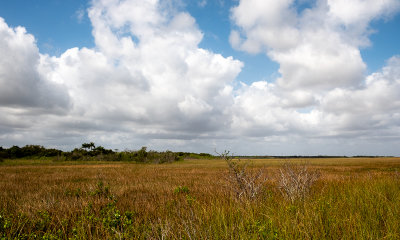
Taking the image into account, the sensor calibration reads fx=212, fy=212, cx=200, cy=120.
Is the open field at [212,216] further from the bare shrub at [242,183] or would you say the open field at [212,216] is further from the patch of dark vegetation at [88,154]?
the patch of dark vegetation at [88,154]

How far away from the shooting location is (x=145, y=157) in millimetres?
60094

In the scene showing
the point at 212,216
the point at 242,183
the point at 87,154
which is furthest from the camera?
the point at 87,154

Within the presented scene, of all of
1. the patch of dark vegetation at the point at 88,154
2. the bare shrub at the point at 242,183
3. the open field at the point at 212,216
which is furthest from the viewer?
the patch of dark vegetation at the point at 88,154

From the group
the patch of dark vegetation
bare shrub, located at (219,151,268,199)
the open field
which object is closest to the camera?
the open field

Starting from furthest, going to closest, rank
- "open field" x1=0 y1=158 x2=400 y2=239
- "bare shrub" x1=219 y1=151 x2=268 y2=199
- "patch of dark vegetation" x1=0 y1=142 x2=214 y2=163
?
"patch of dark vegetation" x1=0 y1=142 x2=214 y2=163 → "bare shrub" x1=219 y1=151 x2=268 y2=199 → "open field" x1=0 y1=158 x2=400 y2=239

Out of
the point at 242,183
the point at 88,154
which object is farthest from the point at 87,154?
the point at 242,183

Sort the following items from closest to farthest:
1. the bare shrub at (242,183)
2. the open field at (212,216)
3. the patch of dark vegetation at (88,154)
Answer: the open field at (212,216)
the bare shrub at (242,183)
the patch of dark vegetation at (88,154)

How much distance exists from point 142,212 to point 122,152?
6391cm

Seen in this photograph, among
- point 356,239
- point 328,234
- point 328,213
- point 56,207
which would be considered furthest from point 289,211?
point 56,207

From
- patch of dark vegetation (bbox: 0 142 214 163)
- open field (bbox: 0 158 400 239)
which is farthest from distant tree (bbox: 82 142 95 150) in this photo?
open field (bbox: 0 158 400 239)

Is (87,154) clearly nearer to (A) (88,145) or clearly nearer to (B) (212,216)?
(A) (88,145)

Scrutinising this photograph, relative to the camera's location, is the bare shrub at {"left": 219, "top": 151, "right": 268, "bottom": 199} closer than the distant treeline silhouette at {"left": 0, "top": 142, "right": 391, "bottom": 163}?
Yes

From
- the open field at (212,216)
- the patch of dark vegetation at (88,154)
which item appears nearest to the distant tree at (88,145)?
the patch of dark vegetation at (88,154)

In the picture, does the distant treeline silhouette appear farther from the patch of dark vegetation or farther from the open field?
the open field
